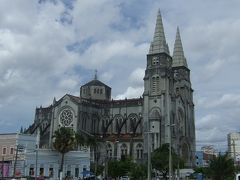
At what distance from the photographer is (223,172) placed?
133 ft

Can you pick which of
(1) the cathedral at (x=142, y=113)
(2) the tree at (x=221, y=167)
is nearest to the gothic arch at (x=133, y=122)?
(1) the cathedral at (x=142, y=113)

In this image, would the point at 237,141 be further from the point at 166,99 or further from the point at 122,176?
the point at 122,176

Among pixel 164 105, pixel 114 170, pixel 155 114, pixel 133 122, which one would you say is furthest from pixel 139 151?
pixel 114 170

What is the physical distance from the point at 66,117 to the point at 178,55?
126ft

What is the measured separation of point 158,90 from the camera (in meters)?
102

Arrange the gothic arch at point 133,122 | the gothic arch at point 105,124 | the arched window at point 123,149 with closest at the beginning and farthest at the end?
the arched window at point 123,149
the gothic arch at point 133,122
the gothic arch at point 105,124

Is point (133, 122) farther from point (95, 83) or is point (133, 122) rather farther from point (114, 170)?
point (114, 170)

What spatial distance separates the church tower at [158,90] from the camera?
97.8 meters

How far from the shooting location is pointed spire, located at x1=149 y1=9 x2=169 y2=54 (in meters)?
106

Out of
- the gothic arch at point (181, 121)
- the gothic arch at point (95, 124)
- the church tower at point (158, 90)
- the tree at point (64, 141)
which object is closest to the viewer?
the tree at point (64, 141)

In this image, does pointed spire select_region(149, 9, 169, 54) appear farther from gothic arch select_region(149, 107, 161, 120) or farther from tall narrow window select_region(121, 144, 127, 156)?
tall narrow window select_region(121, 144, 127, 156)

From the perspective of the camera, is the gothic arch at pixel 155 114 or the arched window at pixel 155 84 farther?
the arched window at pixel 155 84

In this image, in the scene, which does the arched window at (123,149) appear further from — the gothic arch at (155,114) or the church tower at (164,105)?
the gothic arch at (155,114)

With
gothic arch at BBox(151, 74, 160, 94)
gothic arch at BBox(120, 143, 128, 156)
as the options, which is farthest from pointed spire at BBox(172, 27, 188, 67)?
gothic arch at BBox(120, 143, 128, 156)
